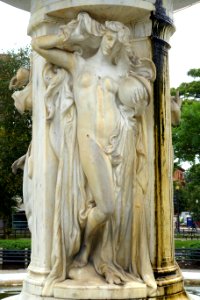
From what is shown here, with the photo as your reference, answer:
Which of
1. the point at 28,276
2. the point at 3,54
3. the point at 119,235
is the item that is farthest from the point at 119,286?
the point at 3,54

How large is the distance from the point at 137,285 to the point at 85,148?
1415 millimetres

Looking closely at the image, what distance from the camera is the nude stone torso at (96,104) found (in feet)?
16.6

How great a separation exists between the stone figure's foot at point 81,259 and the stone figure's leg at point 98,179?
0.31 m

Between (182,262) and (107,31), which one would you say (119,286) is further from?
(182,262)

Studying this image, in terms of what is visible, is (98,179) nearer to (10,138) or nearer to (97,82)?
(97,82)

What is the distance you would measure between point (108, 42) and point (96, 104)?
2.13ft

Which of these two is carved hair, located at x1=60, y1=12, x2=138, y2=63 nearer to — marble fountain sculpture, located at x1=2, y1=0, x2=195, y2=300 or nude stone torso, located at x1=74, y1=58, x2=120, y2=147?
marble fountain sculpture, located at x1=2, y1=0, x2=195, y2=300

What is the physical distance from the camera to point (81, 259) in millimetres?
5191

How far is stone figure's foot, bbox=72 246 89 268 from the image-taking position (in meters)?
5.17

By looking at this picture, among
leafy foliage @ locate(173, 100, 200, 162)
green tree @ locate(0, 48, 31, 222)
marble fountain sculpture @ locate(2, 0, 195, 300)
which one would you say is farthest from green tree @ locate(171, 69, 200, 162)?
marble fountain sculpture @ locate(2, 0, 195, 300)

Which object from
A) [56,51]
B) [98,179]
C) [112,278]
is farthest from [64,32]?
[112,278]

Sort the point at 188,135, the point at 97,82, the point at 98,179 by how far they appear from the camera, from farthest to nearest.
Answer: the point at 188,135 < the point at 97,82 < the point at 98,179

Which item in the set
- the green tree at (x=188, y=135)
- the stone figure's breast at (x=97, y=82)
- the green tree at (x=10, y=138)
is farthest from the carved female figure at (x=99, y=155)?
the green tree at (x=10, y=138)

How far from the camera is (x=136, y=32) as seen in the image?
18.5 ft
